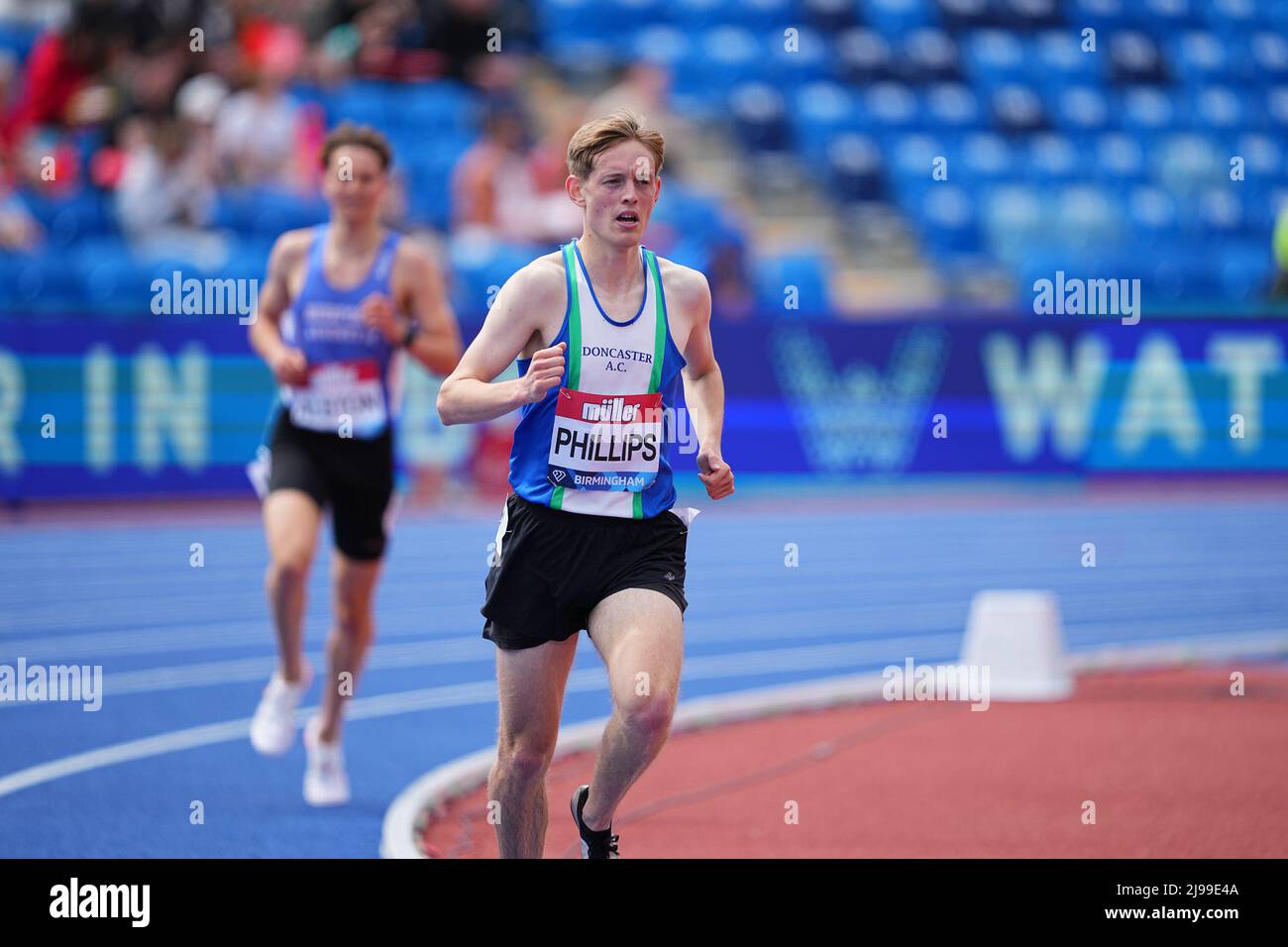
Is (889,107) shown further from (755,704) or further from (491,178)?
(755,704)

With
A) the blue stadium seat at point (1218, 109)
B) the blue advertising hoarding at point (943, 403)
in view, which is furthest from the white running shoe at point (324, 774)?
the blue stadium seat at point (1218, 109)

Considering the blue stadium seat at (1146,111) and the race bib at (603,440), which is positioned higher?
the blue stadium seat at (1146,111)

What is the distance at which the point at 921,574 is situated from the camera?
13.8m

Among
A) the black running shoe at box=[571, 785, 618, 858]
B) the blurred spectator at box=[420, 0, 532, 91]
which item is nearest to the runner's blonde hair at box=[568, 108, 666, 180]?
the black running shoe at box=[571, 785, 618, 858]

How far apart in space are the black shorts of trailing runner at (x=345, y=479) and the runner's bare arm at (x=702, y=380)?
2.45 metres

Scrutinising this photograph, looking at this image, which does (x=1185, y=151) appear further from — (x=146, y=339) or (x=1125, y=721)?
(x=1125, y=721)

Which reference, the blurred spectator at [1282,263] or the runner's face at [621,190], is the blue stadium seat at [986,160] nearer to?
the blurred spectator at [1282,263]

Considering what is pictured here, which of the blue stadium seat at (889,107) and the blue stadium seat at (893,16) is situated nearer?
the blue stadium seat at (889,107)

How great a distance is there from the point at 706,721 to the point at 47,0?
15603mm

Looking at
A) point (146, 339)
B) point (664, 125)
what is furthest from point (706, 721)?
point (664, 125)

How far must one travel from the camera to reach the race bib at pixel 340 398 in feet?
25.4

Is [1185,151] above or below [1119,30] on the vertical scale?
below

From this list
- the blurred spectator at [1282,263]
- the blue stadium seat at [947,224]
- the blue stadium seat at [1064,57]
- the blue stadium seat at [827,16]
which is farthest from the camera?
the blue stadium seat at [1064,57]

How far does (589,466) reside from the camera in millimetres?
5324
